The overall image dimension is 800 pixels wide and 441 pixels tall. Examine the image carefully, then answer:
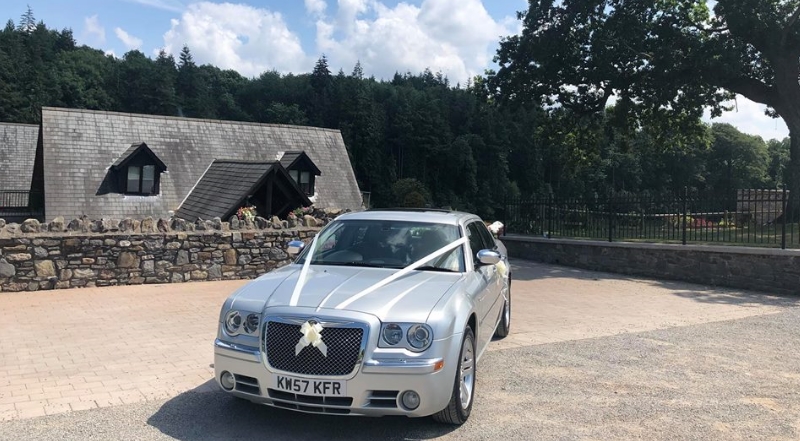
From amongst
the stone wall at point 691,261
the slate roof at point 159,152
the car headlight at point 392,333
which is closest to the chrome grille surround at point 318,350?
the car headlight at point 392,333

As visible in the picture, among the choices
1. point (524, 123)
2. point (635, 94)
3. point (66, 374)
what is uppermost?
point (524, 123)

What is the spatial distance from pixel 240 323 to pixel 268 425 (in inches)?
32.4

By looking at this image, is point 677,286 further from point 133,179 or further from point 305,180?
point 133,179

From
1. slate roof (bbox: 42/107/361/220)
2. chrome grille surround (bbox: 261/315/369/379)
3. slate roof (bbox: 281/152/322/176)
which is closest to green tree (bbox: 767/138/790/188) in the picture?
slate roof (bbox: 42/107/361/220)

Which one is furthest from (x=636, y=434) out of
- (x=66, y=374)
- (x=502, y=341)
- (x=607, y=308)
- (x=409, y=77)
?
(x=409, y=77)

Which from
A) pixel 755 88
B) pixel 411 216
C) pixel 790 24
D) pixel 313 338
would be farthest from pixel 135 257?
pixel 755 88

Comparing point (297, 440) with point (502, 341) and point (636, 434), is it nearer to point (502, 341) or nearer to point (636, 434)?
point (636, 434)

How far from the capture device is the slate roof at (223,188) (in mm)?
17734

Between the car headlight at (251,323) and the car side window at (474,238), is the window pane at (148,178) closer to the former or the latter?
the car side window at (474,238)

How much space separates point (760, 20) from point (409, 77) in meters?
102

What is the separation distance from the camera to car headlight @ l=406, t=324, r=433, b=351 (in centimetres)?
407

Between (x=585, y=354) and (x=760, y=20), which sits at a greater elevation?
(x=760, y=20)

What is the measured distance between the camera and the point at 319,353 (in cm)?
407

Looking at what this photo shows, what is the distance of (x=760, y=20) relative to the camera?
17781mm
